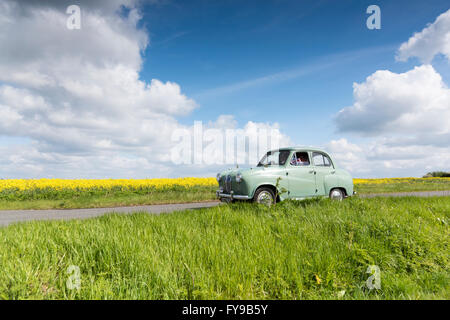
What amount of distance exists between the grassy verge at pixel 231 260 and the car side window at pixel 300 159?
3.56 metres

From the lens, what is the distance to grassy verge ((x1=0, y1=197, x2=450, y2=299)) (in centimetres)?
312

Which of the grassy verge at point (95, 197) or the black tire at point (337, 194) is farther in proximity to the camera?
the grassy verge at point (95, 197)

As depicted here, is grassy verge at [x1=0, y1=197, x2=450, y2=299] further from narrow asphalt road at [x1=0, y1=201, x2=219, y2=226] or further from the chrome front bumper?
narrow asphalt road at [x1=0, y1=201, x2=219, y2=226]

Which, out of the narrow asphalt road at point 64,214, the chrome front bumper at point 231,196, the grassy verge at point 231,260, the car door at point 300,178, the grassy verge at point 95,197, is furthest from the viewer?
the grassy verge at point 95,197

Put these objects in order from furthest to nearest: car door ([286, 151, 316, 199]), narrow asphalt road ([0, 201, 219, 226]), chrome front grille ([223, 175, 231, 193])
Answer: chrome front grille ([223, 175, 231, 193]), car door ([286, 151, 316, 199]), narrow asphalt road ([0, 201, 219, 226])

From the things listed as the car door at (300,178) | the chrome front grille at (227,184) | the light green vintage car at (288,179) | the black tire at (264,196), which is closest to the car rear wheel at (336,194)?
the light green vintage car at (288,179)

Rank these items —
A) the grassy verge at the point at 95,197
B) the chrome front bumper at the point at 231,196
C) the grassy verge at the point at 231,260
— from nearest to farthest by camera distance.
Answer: the grassy verge at the point at 231,260
the chrome front bumper at the point at 231,196
the grassy verge at the point at 95,197

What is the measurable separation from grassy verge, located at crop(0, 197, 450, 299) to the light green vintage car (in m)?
2.60

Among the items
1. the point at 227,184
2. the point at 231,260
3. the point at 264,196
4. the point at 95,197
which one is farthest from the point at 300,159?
the point at 95,197

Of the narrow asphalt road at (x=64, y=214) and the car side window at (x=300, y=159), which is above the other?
the car side window at (x=300, y=159)

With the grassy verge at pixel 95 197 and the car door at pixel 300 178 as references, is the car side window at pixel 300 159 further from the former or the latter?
the grassy verge at pixel 95 197

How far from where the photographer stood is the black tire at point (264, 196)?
8062 millimetres

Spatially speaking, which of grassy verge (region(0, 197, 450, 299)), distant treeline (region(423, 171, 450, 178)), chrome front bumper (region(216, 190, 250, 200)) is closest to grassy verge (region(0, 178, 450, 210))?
chrome front bumper (region(216, 190, 250, 200))

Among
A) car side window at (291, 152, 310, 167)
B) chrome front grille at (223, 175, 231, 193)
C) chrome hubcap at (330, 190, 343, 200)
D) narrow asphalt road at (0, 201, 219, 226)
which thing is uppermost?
car side window at (291, 152, 310, 167)
